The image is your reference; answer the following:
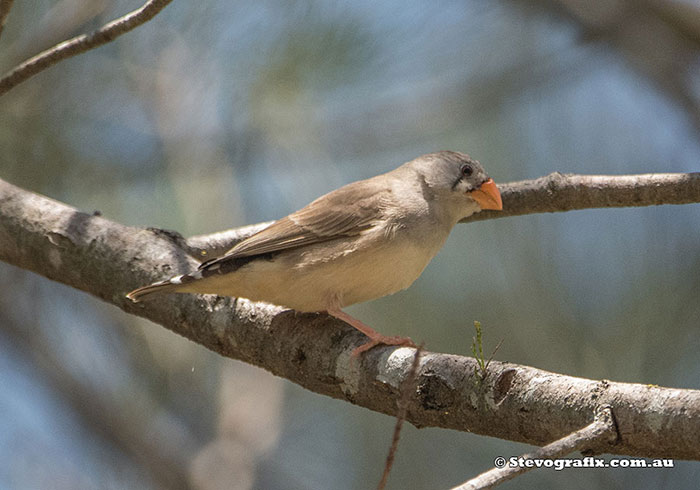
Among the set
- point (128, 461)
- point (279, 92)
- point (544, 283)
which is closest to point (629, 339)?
point (544, 283)

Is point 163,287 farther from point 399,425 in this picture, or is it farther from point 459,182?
point 399,425

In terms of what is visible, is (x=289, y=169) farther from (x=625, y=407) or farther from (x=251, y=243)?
(x=625, y=407)

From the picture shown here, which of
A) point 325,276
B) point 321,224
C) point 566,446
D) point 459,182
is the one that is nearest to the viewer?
point 566,446

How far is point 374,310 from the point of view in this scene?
577 cm

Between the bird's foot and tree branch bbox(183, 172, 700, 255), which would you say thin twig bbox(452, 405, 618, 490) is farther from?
tree branch bbox(183, 172, 700, 255)

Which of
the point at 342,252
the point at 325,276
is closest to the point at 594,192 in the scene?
the point at 342,252

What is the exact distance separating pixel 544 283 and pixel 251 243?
2191 mm

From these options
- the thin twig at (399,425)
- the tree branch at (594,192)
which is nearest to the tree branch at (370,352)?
the tree branch at (594,192)

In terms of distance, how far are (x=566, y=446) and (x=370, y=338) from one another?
132 cm

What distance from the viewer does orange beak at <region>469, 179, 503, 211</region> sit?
3893 mm

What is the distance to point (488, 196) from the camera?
3.99 metres

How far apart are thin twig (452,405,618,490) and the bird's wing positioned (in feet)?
5.95

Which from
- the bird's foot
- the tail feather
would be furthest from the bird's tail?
the bird's foot

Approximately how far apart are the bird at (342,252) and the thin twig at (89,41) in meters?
1.14
